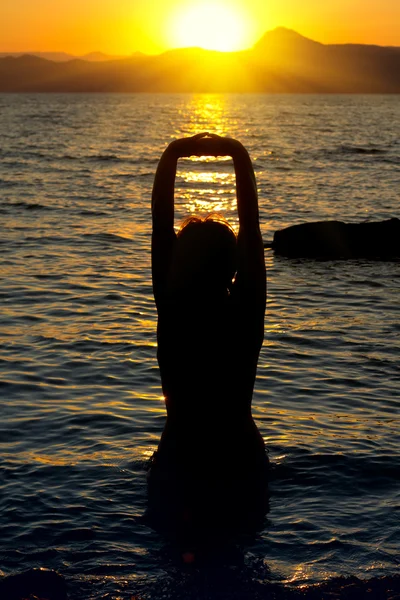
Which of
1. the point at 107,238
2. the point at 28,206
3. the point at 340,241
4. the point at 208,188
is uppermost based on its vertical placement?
the point at 208,188

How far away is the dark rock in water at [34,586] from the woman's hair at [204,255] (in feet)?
6.35

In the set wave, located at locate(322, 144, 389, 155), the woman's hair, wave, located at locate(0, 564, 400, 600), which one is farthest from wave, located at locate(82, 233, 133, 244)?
wave, located at locate(322, 144, 389, 155)

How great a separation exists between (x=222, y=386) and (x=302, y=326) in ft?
26.1

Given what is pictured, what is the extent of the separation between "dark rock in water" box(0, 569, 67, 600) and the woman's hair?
1935mm

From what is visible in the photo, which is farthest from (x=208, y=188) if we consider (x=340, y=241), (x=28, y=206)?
(x=340, y=241)

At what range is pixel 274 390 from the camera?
10547 mm

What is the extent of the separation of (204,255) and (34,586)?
7.39 feet

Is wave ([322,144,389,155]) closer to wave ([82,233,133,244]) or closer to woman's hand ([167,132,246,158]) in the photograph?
wave ([82,233,133,244])

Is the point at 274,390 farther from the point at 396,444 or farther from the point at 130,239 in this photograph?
the point at 130,239

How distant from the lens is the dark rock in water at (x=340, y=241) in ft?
68.0

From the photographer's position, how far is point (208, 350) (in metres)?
6.03

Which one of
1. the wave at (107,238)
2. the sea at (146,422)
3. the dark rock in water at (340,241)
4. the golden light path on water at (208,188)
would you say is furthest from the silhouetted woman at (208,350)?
the golden light path on water at (208,188)

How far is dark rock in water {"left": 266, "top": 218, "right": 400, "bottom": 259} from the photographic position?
68.0ft

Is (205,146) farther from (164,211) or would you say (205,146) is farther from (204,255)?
(204,255)
